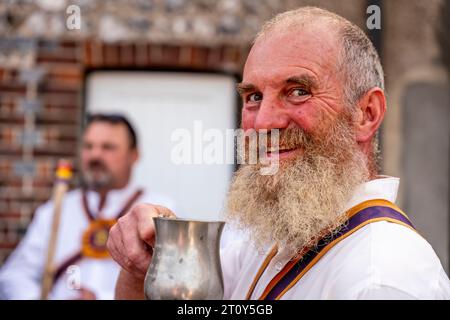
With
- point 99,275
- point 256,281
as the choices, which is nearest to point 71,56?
point 99,275

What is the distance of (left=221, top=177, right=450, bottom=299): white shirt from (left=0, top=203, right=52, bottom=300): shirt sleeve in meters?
3.15

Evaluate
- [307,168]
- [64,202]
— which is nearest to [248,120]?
[307,168]

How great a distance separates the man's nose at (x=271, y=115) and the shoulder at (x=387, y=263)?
1.11 ft

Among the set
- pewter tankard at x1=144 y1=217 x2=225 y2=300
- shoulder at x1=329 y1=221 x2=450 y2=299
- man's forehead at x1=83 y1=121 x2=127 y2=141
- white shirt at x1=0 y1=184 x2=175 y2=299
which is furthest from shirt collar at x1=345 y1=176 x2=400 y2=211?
man's forehead at x1=83 y1=121 x2=127 y2=141

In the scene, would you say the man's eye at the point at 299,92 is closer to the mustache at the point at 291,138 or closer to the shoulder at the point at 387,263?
the mustache at the point at 291,138

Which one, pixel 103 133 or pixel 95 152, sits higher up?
pixel 103 133

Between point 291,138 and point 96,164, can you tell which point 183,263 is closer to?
point 291,138

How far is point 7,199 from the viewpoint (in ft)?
16.6

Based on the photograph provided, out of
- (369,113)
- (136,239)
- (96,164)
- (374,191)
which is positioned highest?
(96,164)

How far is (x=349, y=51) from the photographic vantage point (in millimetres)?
1854

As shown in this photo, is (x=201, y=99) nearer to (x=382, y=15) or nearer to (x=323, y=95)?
(x=382, y=15)

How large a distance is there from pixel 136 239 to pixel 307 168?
458 millimetres
